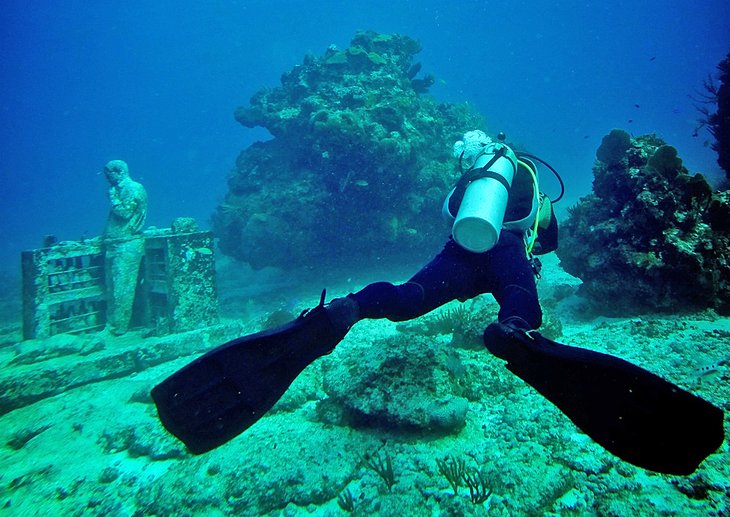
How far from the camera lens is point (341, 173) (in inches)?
496

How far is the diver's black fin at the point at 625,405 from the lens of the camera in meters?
1.89

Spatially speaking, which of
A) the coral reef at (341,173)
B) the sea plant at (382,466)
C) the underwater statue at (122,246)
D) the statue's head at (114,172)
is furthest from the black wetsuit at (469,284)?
the statue's head at (114,172)

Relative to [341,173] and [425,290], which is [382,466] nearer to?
[425,290]

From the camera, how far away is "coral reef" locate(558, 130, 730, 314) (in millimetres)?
5812

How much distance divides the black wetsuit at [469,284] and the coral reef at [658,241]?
3.75m

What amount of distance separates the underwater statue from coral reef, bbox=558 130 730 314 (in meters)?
10.5

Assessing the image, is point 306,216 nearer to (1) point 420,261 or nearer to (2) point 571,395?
(1) point 420,261

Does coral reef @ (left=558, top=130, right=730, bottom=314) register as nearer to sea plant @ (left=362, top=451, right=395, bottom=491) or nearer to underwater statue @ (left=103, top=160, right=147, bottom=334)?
sea plant @ (left=362, top=451, right=395, bottom=491)

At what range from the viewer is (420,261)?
14.3 metres

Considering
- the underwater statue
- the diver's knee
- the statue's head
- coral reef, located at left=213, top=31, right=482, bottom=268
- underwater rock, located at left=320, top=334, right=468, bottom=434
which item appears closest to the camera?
the diver's knee

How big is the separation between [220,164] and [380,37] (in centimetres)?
13713

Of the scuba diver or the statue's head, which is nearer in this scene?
the scuba diver

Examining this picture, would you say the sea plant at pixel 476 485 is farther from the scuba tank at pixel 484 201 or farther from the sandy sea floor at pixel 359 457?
the scuba tank at pixel 484 201

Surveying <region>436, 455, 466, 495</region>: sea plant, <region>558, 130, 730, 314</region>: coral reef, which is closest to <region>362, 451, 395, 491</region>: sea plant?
<region>436, 455, 466, 495</region>: sea plant
